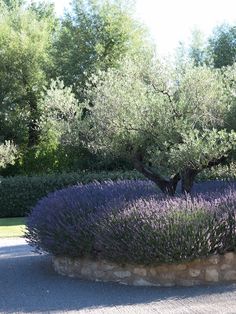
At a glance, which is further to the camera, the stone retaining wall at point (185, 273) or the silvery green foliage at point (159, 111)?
the silvery green foliage at point (159, 111)

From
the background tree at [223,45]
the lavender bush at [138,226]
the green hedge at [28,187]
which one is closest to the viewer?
the lavender bush at [138,226]

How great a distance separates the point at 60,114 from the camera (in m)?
12.1

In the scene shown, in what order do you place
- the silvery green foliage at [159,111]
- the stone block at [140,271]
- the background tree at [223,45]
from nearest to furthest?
the stone block at [140,271]
the silvery green foliage at [159,111]
the background tree at [223,45]

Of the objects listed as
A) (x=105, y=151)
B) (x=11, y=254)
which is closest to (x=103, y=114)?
(x=105, y=151)

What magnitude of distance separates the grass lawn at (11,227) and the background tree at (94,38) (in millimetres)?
7587

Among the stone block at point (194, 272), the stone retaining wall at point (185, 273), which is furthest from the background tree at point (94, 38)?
the stone block at point (194, 272)

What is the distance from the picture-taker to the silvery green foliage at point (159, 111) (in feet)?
34.4

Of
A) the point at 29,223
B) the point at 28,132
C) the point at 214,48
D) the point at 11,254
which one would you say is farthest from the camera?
the point at 28,132

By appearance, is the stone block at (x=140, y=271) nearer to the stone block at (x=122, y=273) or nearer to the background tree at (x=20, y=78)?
the stone block at (x=122, y=273)

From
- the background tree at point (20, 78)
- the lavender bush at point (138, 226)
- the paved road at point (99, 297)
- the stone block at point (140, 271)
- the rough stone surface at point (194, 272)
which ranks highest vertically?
the background tree at point (20, 78)

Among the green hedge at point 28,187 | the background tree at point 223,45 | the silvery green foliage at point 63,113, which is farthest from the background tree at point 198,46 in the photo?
the silvery green foliage at point 63,113

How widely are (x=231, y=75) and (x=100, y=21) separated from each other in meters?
19.0

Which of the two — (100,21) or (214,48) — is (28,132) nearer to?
(100,21)

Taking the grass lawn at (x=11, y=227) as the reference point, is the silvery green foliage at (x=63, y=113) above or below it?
above
